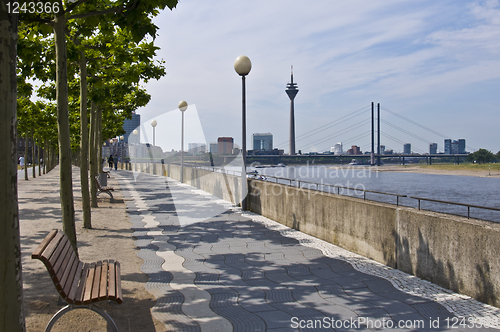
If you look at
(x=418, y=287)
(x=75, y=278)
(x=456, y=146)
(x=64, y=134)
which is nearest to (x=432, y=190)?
(x=418, y=287)

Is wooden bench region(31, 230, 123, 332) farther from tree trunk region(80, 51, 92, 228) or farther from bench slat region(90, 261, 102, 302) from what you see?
tree trunk region(80, 51, 92, 228)

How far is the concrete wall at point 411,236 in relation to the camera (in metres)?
4.31

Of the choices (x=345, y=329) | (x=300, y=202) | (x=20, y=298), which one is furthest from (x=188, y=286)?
(x=300, y=202)

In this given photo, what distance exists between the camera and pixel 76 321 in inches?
154

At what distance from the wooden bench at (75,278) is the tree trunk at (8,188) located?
40 cm

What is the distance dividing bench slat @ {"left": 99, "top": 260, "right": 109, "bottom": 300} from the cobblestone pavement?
664 mm

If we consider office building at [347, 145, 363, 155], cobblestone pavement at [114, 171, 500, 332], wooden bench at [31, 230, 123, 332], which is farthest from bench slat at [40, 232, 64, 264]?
office building at [347, 145, 363, 155]

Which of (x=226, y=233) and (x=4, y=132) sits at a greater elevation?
(x=4, y=132)

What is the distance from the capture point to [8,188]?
2.56m

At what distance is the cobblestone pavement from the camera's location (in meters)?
3.89

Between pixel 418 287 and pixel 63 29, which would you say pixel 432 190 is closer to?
pixel 418 287

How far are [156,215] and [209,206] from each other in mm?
2157

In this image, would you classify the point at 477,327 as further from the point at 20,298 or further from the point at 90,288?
the point at 20,298

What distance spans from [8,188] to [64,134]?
3.40 m
